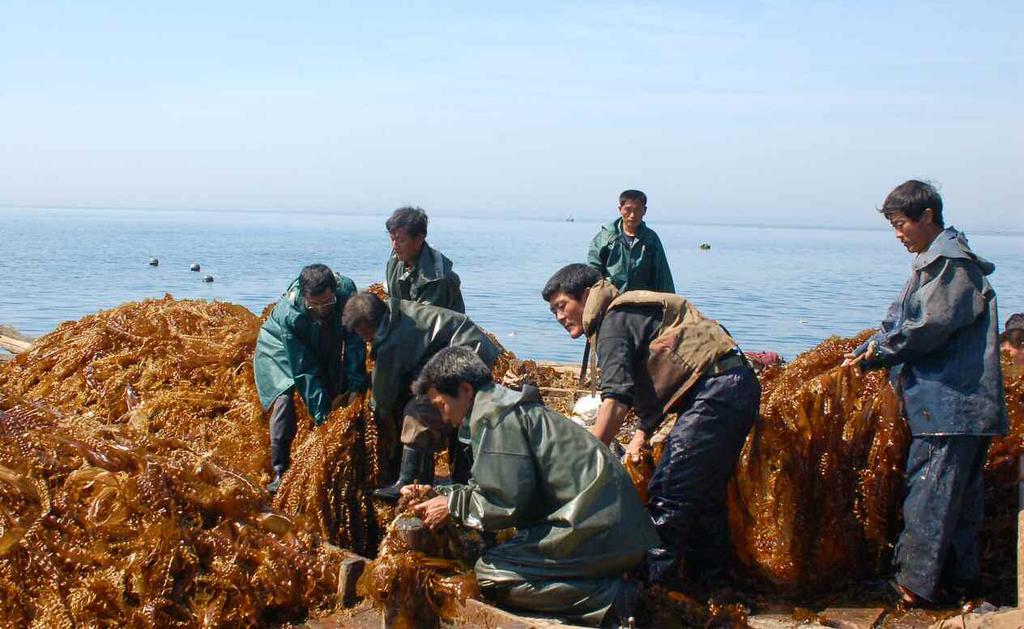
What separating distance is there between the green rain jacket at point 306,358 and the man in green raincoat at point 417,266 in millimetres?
369

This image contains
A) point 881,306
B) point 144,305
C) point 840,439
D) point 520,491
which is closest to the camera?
point 520,491

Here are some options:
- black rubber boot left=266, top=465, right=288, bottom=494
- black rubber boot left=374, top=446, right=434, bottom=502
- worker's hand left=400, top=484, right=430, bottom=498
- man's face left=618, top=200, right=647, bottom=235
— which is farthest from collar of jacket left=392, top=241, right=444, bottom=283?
man's face left=618, top=200, right=647, bottom=235

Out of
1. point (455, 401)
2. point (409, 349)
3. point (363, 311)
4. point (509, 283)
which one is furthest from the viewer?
point (509, 283)

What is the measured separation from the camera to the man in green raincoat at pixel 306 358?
5.95m

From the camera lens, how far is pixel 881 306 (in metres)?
28.8

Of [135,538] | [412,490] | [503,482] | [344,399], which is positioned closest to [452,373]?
[503,482]

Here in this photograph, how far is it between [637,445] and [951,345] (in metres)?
1.59

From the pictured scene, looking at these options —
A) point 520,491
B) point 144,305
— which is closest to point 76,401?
point 144,305

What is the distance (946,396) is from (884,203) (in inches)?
40.0

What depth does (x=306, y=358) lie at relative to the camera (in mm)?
6043

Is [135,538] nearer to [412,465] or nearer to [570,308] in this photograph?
[412,465]

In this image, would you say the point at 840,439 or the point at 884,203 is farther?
the point at 840,439

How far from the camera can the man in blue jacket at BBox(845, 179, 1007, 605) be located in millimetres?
4613

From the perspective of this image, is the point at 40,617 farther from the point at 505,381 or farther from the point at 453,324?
the point at 505,381
